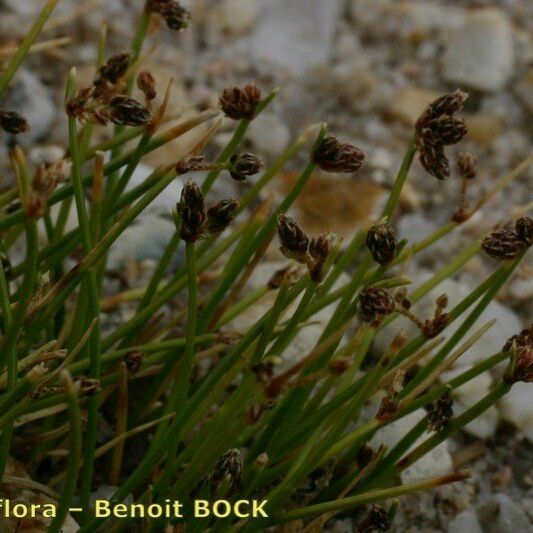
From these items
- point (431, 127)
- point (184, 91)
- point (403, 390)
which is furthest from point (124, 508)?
point (184, 91)

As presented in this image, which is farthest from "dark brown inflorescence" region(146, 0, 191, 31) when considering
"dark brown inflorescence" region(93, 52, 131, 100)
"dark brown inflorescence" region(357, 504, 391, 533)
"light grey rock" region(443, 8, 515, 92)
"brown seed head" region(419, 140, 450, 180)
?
"light grey rock" region(443, 8, 515, 92)

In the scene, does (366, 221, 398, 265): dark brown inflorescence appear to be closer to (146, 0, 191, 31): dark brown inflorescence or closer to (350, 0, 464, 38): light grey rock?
(146, 0, 191, 31): dark brown inflorescence

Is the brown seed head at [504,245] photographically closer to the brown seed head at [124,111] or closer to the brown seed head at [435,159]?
the brown seed head at [435,159]

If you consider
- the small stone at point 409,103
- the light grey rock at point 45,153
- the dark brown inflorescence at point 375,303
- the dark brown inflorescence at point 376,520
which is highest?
the small stone at point 409,103

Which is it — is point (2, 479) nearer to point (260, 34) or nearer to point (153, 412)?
point (153, 412)

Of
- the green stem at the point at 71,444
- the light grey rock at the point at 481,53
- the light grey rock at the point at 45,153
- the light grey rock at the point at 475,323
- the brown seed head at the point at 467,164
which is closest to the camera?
the green stem at the point at 71,444

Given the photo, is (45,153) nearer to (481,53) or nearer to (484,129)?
(484,129)

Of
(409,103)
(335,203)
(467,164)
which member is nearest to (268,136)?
(335,203)

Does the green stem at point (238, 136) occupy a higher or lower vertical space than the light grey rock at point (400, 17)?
lower

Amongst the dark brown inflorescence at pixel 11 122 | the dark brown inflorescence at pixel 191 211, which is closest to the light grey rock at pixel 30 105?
the dark brown inflorescence at pixel 11 122
